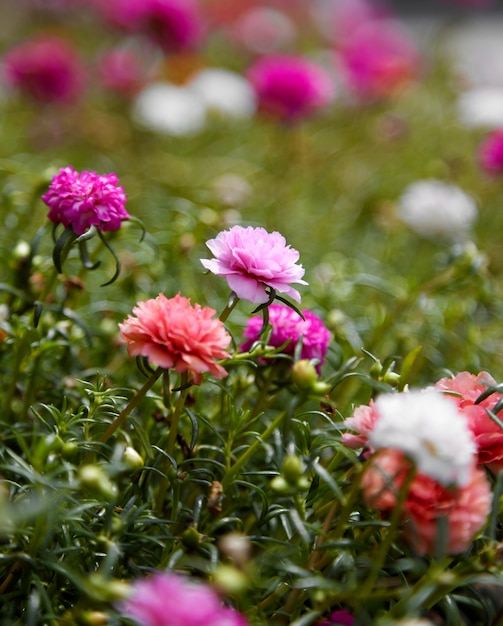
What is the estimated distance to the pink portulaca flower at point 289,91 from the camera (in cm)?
171

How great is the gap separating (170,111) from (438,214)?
2.86ft

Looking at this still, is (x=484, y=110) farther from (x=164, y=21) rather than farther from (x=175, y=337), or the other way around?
(x=175, y=337)

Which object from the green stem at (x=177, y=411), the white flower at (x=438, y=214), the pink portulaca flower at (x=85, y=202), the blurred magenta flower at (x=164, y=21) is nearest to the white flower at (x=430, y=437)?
the green stem at (x=177, y=411)

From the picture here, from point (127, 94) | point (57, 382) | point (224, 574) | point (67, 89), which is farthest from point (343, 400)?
point (127, 94)

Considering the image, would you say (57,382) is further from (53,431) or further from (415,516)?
(415,516)

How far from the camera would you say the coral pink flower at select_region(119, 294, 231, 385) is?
62cm

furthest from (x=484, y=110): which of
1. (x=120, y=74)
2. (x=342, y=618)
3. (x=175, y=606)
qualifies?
(x=175, y=606)

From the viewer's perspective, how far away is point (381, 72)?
2.09 meters

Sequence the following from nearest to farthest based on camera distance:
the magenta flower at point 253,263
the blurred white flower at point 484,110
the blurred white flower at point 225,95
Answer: the magenta flower at point 253,263, the blurred white flower at point 484,110, the blurred white flower at point 225,95

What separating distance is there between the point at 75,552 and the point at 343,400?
1.40ft

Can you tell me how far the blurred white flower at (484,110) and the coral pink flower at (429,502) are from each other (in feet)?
4.89

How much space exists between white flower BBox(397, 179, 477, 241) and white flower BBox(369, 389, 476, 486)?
3.06 feet

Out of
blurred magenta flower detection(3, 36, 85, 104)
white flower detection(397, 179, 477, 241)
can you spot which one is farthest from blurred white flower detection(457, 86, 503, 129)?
blurred magenta flower detection(3, 36, 85, 104)

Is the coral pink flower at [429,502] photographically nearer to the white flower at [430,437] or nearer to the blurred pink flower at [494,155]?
the white flower at [430,437]
